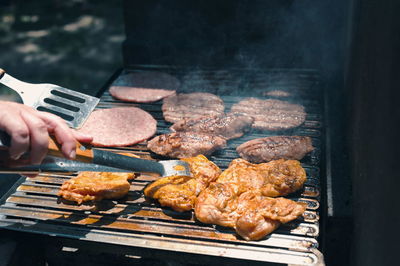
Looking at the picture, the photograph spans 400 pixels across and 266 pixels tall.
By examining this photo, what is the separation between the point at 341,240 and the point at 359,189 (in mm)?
623

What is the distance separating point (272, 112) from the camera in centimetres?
504

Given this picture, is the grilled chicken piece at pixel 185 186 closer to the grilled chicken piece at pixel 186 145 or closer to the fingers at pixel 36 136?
the grilled chicken piece at pixel 186 145

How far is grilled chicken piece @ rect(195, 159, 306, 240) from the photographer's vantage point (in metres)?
3.36

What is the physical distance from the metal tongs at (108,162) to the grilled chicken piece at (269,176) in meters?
0.47

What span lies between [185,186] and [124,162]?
745mm

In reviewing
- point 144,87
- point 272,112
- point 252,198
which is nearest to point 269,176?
point 252,198

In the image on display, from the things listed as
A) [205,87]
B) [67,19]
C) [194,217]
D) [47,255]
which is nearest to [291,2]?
[205,87]

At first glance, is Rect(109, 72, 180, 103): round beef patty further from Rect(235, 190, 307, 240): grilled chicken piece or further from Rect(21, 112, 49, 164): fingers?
Rect(21, 112, 49, 164): fingers

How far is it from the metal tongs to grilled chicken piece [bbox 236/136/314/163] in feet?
2.55

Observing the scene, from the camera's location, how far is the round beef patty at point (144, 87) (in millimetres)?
5652

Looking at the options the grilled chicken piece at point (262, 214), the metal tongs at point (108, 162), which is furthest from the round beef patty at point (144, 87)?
the grilled chicken piece at point (262, 214)

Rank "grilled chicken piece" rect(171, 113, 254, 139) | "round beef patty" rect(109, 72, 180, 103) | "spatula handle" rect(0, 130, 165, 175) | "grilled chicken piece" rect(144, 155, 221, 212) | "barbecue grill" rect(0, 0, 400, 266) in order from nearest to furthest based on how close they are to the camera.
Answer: "spatula handle" rect(0, 130, 165, 175) < "barbecue grill" rect(0, 0, 400, 266) < "grilled chicken piece" rect(144, 155, 221, 212) < "grilled chicken piece" rect(171, 113, 254, 139) < "round beef patty" rect(109, 72, 180, 103)

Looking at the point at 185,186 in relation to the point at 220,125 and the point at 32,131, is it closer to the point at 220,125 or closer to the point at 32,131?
the point at 220,125

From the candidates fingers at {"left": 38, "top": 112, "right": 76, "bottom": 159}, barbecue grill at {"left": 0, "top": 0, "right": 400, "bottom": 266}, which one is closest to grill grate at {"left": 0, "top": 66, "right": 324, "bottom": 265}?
barbecue grill at {"left": 0, "top": 0, "right": 400, "bottom": 266}
